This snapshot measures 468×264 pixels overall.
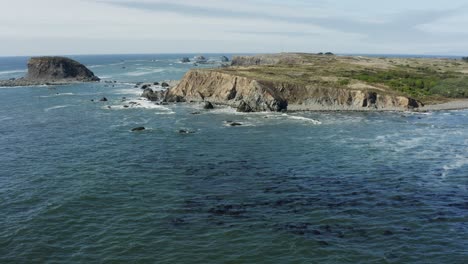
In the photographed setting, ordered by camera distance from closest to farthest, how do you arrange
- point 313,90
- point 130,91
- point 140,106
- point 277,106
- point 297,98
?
point 277,106 < point 297,98 < point 313,90 < point 140,106 < point 130,91

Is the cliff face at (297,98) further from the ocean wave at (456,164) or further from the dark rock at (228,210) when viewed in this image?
the dark rock at (228,210)

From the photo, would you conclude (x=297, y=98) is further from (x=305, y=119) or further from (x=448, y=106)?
(x=448, y=106)

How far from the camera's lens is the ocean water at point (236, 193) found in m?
38.3

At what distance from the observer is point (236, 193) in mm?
51906

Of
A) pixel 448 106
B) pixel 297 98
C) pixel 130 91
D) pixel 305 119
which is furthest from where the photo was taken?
pixel 130 91

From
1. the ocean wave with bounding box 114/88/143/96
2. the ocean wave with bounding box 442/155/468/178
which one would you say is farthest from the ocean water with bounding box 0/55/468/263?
the ocean wave with bounding box 114/88/143/96

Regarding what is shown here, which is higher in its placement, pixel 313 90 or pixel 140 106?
pixel 313 90

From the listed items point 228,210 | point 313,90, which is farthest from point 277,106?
point 228,210

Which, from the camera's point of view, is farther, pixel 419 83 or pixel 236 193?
pixel 419 83

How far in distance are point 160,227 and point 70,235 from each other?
8713 millimetres

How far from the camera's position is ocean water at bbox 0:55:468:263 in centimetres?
3834

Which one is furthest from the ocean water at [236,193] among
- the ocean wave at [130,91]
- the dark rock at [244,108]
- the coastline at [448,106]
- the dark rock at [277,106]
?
the ocean wave at [130,91]

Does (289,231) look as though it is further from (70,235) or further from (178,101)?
(178,101)

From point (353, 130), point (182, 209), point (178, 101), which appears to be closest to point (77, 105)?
point (178, 101)
